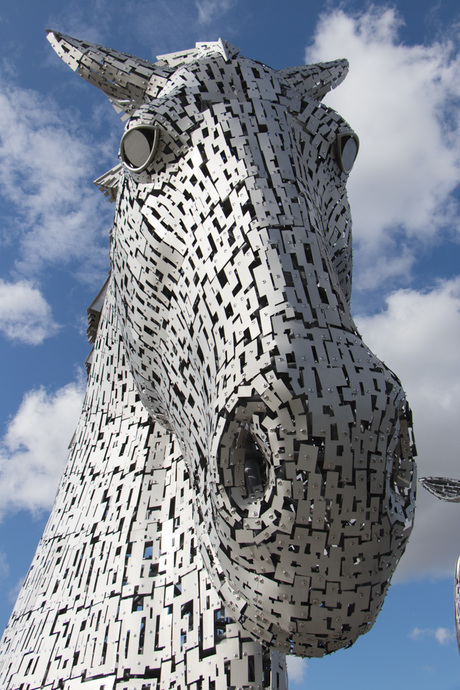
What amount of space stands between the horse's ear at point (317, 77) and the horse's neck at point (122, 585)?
5.28 ft

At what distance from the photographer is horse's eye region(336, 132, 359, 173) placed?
9.04ft

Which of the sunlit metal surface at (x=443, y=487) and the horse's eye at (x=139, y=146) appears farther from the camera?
the sunlit metal surface at (x=443, y=487)

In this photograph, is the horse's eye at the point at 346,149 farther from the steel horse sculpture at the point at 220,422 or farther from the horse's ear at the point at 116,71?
the horse's ear at the point at 116,71

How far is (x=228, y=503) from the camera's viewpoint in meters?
1.63

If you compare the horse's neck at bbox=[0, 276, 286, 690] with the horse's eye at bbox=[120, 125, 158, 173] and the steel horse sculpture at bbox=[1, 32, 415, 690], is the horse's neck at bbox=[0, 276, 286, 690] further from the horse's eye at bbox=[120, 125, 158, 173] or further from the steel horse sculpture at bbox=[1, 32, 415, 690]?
the horse's eye at bbox=[120, 125, 158, 173]

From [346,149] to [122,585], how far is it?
6.89 ft

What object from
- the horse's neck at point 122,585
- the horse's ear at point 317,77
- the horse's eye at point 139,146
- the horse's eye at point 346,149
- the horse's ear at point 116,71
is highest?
the horse's ear at point 317,77

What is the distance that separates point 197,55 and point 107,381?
166 centimetres

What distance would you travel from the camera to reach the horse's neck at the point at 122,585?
2.13 m

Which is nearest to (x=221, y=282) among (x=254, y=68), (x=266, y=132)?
(x=266, y=132)

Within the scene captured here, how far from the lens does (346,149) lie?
2789 millimetres

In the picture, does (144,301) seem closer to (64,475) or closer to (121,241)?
(121,241)

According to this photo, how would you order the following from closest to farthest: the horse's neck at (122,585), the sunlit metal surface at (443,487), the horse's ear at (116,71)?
the horse's neck at (122,585)
the horse's ear at (116,71)
the sunlit metal surface at (443,487)

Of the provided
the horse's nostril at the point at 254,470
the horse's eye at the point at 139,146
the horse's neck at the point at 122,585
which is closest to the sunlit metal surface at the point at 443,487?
the horse's neck at the point at 122,585
